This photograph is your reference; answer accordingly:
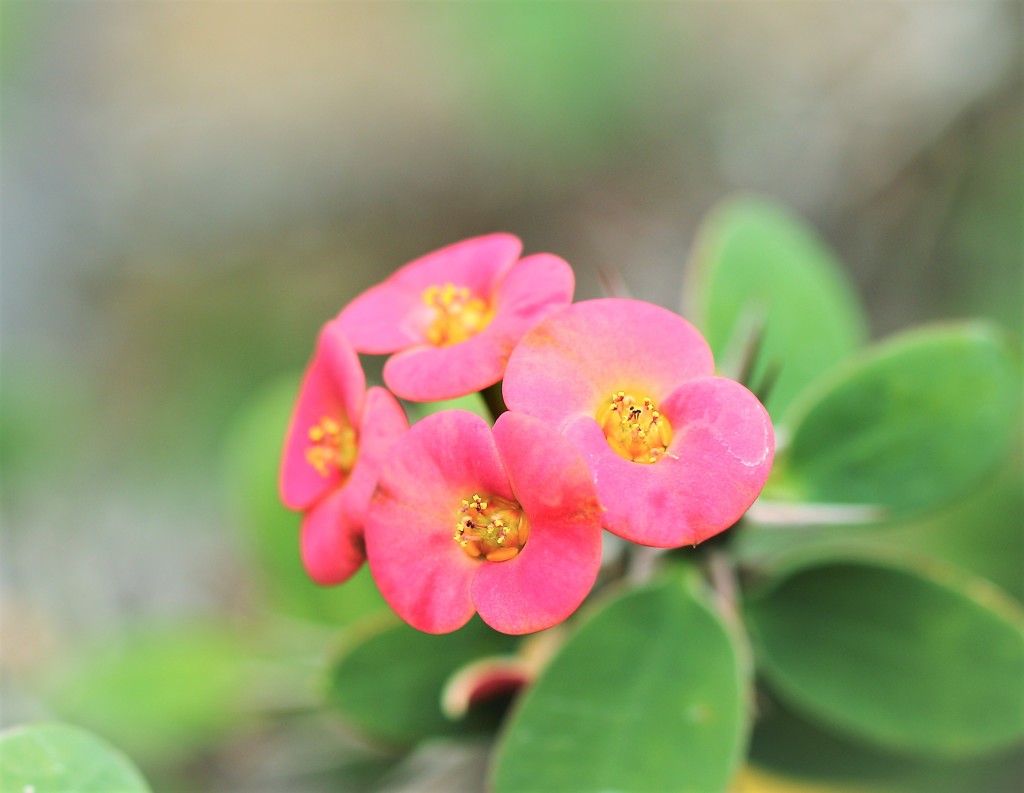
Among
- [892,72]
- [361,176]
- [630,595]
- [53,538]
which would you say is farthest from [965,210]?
[53,538]

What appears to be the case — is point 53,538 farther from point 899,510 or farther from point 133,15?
point 899,510

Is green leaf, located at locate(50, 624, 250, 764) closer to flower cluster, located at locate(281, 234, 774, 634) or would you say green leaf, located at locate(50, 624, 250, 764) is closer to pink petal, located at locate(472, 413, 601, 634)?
flower cluster, located at locate(281, 234, 774, 634)

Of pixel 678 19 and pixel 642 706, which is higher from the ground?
pixel 678 19

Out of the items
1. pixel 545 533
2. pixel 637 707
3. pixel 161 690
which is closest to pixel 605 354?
pixel 545 533

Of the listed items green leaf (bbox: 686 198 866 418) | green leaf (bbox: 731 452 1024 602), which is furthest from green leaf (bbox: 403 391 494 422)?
green leaf (bbox: 731 452 1024 602)

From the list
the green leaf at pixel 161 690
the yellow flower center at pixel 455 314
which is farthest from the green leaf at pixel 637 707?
the green leaf at pixel 161 690

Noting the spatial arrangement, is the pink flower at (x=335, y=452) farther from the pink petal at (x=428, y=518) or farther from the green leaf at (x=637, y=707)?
the green leaf at (x=637, y=707)
